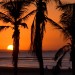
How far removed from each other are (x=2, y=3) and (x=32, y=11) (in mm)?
2079

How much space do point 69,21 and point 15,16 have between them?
3.71 metres

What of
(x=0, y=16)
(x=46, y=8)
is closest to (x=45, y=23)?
(x=46, y=8)

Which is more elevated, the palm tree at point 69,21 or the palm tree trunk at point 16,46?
the palm tree at point 69,21

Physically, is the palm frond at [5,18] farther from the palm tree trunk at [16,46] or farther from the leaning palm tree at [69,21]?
the leaning palm tree at [69,21]

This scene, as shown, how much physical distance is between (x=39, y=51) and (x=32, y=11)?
267 cm

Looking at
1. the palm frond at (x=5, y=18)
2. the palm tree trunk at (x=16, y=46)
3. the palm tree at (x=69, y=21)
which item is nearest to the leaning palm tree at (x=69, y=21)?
the palm tree at (x=69, y=21)

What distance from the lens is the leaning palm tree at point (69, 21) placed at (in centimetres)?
2549

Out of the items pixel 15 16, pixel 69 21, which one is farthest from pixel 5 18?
pixel 69 21

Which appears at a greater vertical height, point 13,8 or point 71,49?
point 13,8

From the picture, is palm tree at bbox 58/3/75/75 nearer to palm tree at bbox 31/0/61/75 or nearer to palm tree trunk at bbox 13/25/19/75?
palm tree at bbox 31/0/61/75

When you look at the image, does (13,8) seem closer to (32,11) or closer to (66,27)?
(32,11)

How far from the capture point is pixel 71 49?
25719 mm

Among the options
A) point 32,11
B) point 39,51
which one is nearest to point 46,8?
point 32,11

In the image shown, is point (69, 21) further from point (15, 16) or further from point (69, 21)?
point (15, 16)
